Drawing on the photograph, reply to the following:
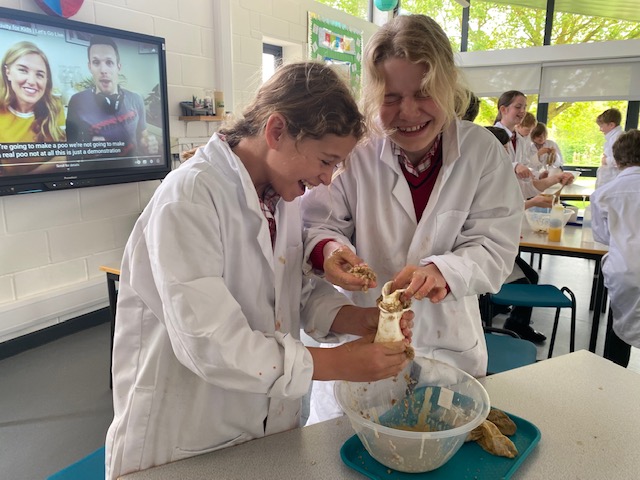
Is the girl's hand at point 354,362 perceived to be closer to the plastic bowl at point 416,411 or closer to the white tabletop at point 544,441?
the plastic bowl at point 416,411

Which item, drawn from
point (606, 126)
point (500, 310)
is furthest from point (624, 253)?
point (606, 126)

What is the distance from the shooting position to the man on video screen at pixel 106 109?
290cm

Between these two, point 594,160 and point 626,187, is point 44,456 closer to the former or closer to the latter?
point 626,187

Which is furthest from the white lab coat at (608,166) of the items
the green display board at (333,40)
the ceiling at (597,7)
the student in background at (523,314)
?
the green display board at (333,40)

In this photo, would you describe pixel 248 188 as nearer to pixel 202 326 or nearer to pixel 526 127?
pixel 202 326

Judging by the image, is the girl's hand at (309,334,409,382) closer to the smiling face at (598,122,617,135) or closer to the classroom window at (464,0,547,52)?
the smiling face at (598,122,617,135)

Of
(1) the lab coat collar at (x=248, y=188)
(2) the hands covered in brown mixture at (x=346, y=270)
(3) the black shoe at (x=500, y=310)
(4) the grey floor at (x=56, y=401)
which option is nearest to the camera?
(1) the lab coat collar at (x=248, y=188)

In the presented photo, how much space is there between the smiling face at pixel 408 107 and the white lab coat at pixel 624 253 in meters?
1.79

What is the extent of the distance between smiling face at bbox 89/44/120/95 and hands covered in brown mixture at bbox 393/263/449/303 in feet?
8.65

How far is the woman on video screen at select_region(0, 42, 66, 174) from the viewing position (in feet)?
8.36

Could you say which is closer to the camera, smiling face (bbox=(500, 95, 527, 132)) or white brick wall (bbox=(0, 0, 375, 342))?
white brick wall (bbox=(0, 0, 375, 342))

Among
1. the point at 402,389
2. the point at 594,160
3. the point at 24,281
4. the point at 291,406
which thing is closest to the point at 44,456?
the point at 24,281

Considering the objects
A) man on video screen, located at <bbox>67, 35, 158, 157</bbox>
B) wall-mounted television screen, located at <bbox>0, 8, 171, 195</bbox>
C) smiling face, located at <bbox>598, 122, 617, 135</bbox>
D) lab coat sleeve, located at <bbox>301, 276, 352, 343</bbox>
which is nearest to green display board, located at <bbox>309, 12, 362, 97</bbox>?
wall-mounted television screen, located at <bbox>0, 8, 171, 195</bbox>

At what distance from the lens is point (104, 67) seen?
3.00 m
